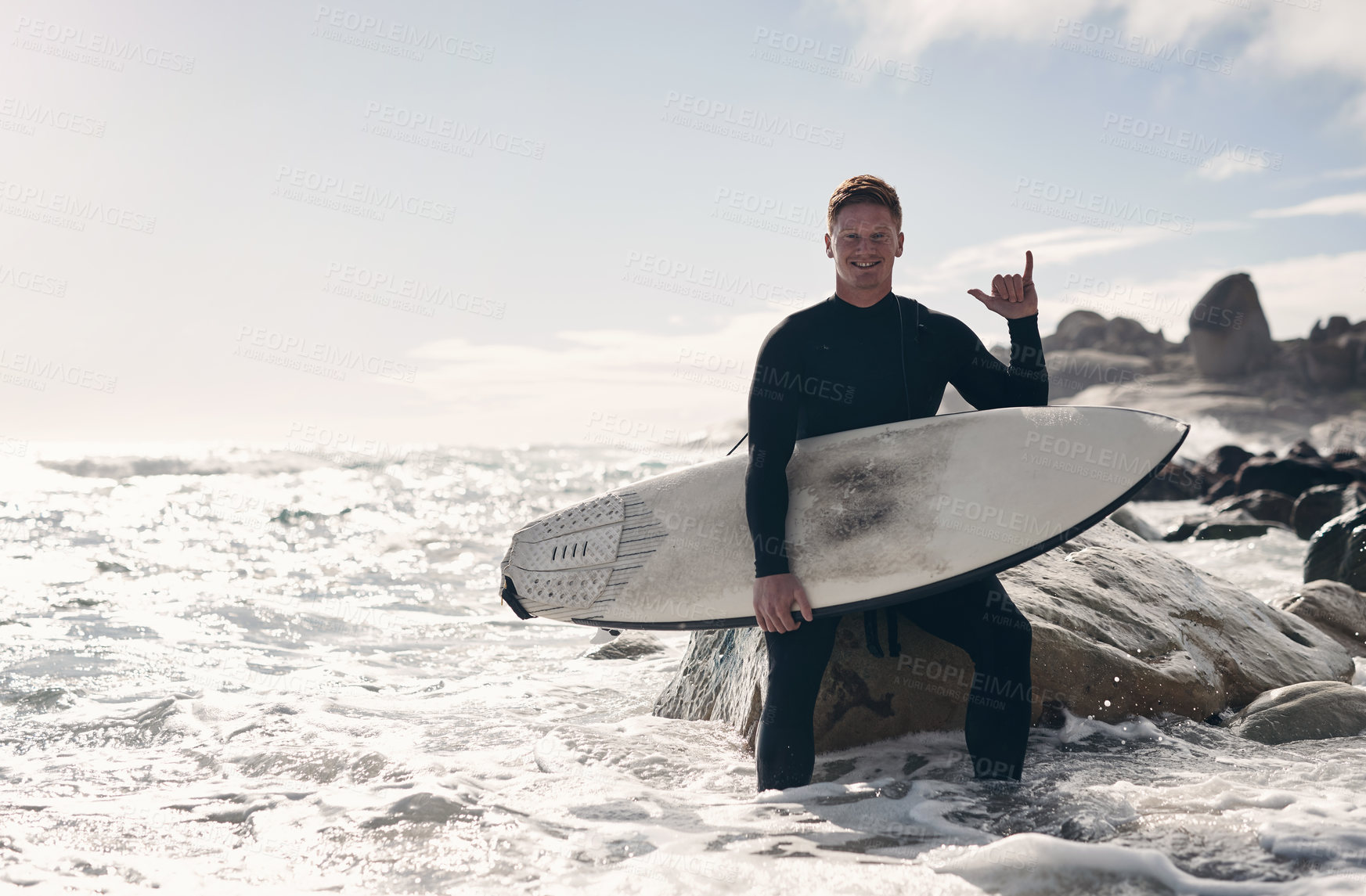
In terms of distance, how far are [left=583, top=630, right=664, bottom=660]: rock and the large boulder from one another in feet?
5.22

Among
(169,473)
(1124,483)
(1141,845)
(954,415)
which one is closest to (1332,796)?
(1141,845)

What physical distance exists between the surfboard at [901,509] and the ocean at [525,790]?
1.92 feet

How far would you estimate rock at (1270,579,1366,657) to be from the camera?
4.80 meters

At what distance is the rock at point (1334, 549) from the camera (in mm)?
6215

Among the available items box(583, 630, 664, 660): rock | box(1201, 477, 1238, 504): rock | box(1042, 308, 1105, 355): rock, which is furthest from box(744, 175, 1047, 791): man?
box(1042, 308, 1105, 355): rock

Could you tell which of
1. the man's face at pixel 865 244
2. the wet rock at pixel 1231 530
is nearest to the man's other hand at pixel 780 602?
the man's face at pixel 865 244

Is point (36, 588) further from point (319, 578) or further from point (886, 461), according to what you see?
point (886, 461)

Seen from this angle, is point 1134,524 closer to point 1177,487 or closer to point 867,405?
point 867,405

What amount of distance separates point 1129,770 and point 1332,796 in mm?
504

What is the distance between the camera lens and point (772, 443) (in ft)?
8.96

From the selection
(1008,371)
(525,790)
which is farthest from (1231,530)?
(525,790)

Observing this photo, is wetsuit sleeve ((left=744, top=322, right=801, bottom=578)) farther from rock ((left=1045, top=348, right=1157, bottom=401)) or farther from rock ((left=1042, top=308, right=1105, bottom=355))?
rock ((left=1042, top=308, right=1105, bottom=355))

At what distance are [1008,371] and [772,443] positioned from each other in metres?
0.93

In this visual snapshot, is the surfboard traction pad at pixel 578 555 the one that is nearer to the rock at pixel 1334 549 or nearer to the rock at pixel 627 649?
the rock at pixel 627 649
